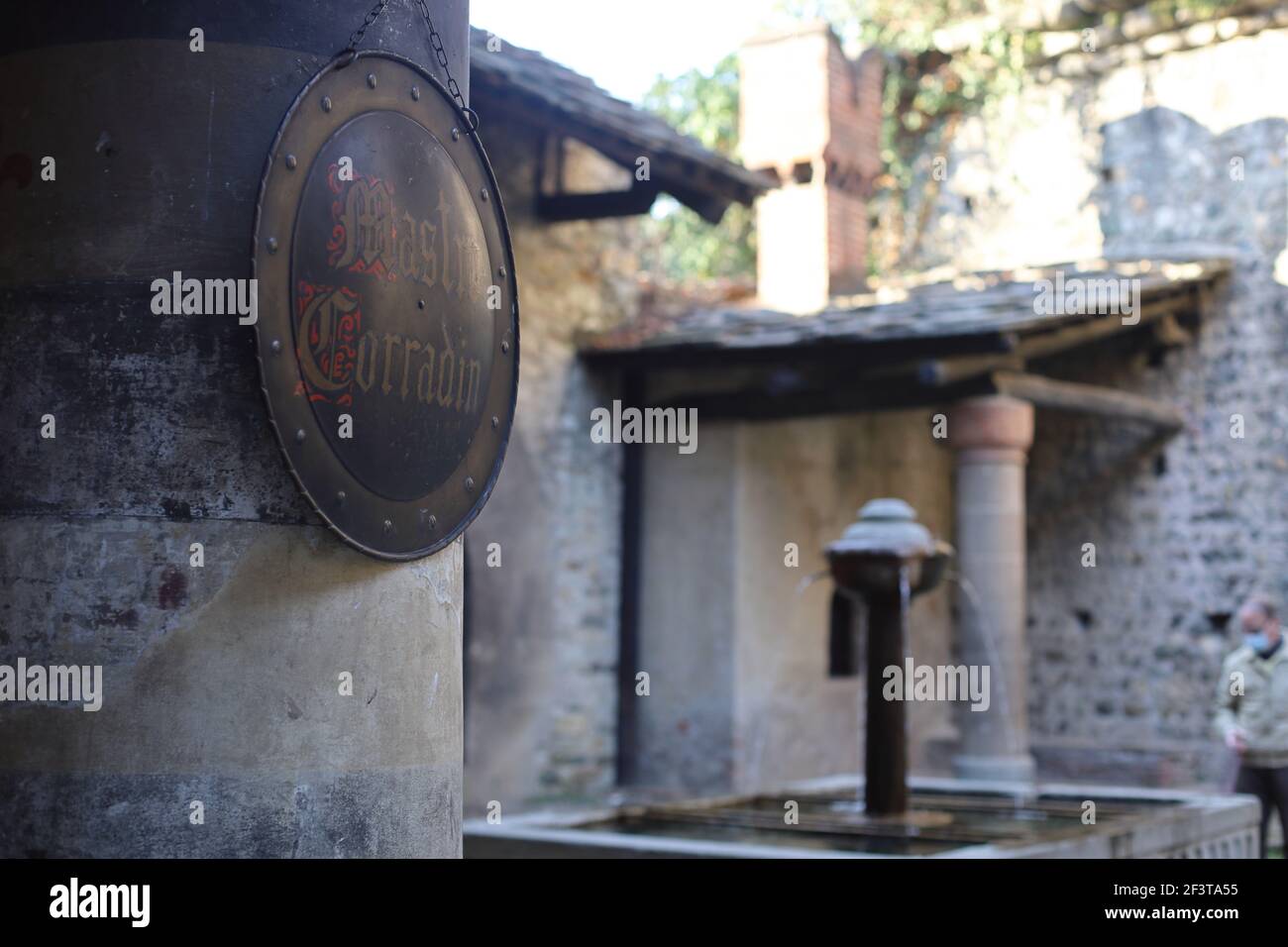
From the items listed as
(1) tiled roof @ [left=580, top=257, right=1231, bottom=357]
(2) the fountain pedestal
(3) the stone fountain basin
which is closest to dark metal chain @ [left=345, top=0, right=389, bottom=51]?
(3) the stone fountain basin

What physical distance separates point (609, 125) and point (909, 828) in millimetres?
4503

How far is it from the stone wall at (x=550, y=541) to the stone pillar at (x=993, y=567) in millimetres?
2440

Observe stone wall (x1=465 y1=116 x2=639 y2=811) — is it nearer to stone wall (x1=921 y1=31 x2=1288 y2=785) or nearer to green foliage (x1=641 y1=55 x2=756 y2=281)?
stone wall (x1=921 y1=31 x2=1288 y2=785)

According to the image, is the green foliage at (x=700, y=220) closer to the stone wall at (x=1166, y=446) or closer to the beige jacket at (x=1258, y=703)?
the stone wall at (x=1166, y=446)

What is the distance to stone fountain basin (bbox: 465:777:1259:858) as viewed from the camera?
19.1ft

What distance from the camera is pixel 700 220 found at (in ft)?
58.3

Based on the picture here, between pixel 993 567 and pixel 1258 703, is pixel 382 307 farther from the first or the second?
pixel 993 567

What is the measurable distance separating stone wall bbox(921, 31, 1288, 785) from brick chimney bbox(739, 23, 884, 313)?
1454 mm

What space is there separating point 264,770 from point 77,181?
98 centimetres

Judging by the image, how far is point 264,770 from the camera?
240 cm

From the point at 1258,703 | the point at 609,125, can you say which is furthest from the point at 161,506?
the point at 609,125

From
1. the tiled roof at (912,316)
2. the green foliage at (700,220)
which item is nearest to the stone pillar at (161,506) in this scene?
the tiled roof at (912,316)
